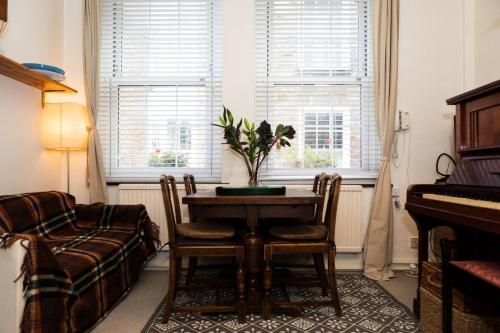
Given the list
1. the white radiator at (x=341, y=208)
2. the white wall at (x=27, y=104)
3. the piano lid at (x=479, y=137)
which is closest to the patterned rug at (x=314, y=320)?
the white radiator at (x=341, y=208)

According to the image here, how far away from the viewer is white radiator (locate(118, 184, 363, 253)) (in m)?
2.68

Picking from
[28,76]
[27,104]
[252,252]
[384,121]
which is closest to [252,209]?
[252,252]

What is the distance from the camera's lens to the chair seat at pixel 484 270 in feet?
3.90

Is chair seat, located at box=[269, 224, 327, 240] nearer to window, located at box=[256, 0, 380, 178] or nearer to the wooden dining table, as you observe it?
the wooden dining table

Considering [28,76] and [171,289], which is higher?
[28,76]

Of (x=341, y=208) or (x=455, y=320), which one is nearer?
(x=455, y=320)

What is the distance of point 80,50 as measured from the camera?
2.81 metres

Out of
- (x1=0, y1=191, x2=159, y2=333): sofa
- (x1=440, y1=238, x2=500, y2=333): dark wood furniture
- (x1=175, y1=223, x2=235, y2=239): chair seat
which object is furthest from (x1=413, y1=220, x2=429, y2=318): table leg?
(x1=0, y1=191, x2=159, y2=333): sofa

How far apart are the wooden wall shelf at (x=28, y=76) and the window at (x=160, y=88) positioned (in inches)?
17.2

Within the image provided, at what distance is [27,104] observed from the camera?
238cm

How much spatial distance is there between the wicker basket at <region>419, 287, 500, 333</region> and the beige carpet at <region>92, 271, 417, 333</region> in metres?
0.39

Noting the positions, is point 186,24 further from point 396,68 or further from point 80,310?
point 80,310

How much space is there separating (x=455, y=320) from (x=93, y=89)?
3125mm

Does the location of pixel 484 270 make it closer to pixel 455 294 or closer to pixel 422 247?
pixel 455 294
